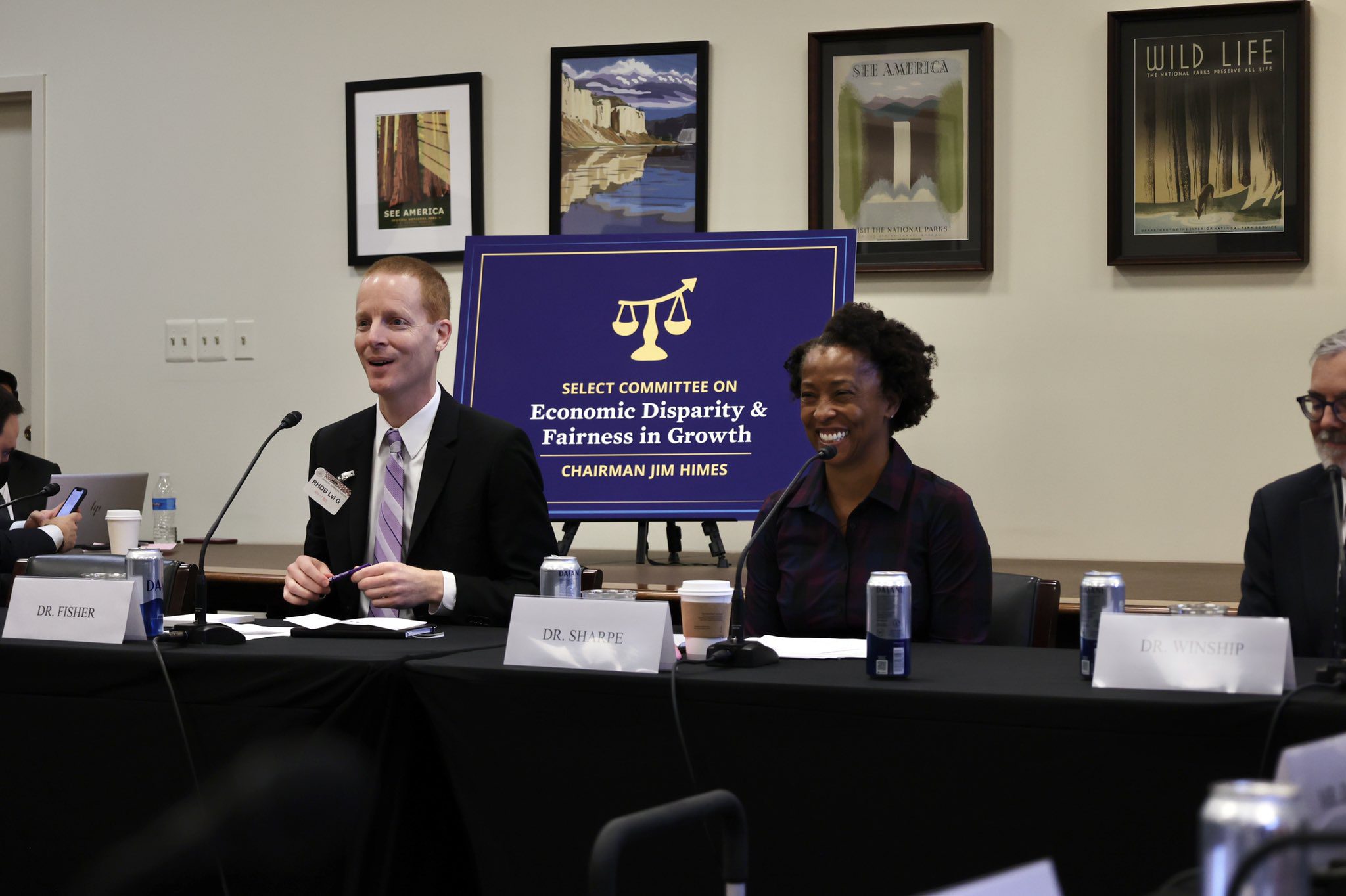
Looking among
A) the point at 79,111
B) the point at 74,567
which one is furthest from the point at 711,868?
the point at 79,111

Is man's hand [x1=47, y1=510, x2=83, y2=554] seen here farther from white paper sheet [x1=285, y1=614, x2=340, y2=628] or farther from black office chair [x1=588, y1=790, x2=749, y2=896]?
black office chair [x1=588, y1=790, x2=749, y2=896]

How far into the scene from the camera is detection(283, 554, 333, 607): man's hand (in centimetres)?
229

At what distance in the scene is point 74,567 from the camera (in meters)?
2.36

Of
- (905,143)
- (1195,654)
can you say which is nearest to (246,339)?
(905,143)

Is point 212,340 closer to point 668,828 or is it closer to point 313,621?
point 313,621

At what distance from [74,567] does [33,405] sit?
8.87 feet

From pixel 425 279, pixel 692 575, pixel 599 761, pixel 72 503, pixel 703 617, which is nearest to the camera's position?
pixel 599 761

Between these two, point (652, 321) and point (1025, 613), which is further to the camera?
point (652, 321)

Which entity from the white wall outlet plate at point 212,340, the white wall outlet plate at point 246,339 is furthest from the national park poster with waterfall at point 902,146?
the white wall outlet plate at point 212,340

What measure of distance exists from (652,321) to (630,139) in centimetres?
86

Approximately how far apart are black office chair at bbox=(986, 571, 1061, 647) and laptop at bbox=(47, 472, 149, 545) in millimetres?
2696

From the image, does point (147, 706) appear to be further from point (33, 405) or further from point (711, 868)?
point (33, 405)

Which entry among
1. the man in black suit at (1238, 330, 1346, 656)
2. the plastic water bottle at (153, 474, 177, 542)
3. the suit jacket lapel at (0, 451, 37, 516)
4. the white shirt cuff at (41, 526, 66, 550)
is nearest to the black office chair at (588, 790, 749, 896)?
the man in black suit at (1238, 330, 1346, 656)

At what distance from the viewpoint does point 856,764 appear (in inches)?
62.0
